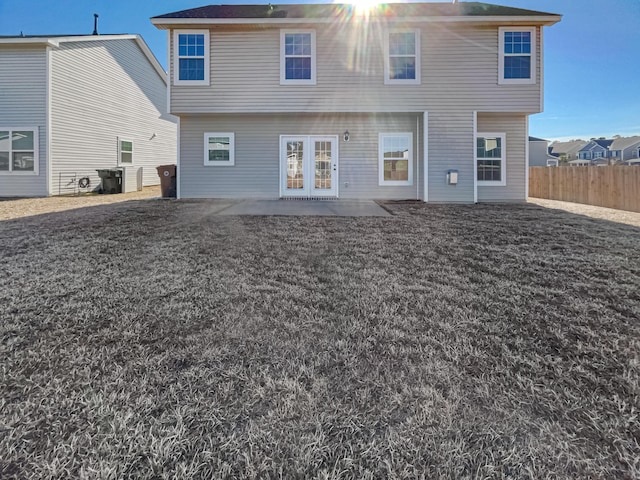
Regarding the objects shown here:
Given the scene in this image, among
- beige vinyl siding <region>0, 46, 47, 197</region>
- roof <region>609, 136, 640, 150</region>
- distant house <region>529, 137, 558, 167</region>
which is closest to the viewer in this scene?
beige vinyl siding <region>0, 46, 47, 197</region>

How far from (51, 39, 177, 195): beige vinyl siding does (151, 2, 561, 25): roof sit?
5.75 metres

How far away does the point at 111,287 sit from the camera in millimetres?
3545

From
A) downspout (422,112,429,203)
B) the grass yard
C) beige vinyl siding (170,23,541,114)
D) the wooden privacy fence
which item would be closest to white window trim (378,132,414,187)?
downspout (422,112,429,203)

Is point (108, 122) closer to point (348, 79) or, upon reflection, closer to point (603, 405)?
point (348, 79)

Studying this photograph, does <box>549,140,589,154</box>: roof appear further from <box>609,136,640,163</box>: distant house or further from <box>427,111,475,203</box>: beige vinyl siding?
<box>427,111,475,203</box>: beige vinyl siding

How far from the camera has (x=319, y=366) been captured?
2.22 metres

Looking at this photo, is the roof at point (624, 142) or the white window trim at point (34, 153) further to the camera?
the roof at point (624, 142)

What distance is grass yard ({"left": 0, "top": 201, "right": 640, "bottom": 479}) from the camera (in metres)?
1.54

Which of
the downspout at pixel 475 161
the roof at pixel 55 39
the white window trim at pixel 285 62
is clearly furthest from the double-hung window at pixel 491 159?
the roof at pixel 55 39

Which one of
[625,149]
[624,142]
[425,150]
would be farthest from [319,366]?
[624,142]

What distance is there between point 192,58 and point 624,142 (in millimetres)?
65193

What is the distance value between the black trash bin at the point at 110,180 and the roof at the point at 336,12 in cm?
656

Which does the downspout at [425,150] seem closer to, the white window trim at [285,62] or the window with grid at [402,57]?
the window with grid at [402,57]

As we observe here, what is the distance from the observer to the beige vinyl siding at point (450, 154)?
1069 centimetres
